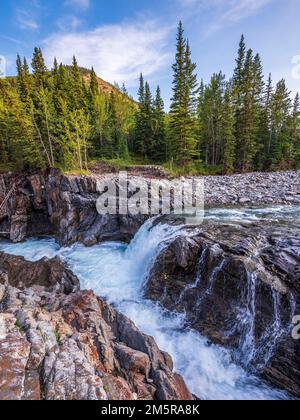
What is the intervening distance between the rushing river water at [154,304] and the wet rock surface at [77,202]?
1.22 m

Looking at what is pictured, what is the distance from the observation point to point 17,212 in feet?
64.7

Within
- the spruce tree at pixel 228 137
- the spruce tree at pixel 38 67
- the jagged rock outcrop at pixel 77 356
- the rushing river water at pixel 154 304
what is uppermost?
the spruce tree at pixel 38 67

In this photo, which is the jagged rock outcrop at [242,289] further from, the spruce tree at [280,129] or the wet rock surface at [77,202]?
the spruce tree at [280,129]

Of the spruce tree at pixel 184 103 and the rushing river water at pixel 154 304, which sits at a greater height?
the spruce tree at pixel 184 103

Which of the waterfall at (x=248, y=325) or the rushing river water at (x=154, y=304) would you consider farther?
the waterfall at (x=248, y=325)

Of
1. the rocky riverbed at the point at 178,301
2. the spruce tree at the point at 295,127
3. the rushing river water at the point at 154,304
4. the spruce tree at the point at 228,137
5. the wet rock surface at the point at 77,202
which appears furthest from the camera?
the spruce tree at the point at 295,127

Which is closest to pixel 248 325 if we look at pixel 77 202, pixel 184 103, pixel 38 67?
pixel 77 202

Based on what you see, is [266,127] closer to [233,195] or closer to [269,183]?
[269,183]

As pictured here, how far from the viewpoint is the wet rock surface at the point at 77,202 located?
14930 millimetres

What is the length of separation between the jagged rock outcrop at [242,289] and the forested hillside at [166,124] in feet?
58.9

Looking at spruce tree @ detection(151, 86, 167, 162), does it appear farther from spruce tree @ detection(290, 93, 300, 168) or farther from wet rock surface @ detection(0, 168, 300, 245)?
spruce tree @ detection(290, 93, 300, 168)

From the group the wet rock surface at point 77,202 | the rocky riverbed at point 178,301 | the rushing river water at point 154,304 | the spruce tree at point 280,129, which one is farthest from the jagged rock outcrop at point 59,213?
the spruce tree at point 280,129

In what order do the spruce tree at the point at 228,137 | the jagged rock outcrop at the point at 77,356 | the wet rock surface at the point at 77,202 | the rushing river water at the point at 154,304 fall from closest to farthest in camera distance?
the jagged rock outcrop at the point at 77,356
the rushing river water at the point at 154,304
the wet rock surface at the point at 77,202
the spruce tree at the point at 228,137

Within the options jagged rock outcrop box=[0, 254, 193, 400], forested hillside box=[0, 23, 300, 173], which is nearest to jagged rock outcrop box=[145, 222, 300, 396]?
jagged rock outcrop box=[0, 254, 193, 400]
